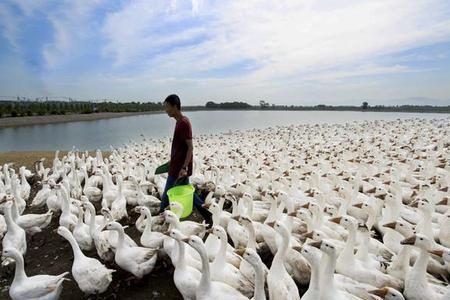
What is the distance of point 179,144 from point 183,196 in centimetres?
88

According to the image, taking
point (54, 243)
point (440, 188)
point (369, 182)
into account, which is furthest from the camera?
point (369, 182)

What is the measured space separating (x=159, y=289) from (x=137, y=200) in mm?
2931

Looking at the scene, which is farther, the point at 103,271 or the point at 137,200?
the point at 137,200

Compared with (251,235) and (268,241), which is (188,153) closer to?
(251,235)

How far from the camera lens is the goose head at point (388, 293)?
3197mm

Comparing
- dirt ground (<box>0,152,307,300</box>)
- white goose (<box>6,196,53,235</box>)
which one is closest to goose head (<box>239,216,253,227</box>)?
dirt ground (<box>0,152,307,300</box>)

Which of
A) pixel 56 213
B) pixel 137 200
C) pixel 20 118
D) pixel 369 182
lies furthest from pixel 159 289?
pixel 20 118

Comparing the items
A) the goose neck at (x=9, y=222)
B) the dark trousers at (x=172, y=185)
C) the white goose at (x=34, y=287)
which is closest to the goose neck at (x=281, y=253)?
the dark trousers at (x=172, y=185)

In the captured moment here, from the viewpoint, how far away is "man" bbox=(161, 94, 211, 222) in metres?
4.95

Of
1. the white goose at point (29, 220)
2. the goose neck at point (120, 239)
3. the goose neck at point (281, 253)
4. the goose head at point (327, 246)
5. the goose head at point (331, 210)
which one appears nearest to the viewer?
the goose head at point (327, 246)

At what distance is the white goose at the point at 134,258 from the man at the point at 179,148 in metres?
1.19

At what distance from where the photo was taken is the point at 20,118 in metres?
45.5

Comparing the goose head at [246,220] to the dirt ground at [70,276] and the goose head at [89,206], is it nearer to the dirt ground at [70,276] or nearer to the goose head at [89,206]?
the dirt ground at [70,276]

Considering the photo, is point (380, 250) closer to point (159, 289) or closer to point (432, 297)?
point (432, 297)
